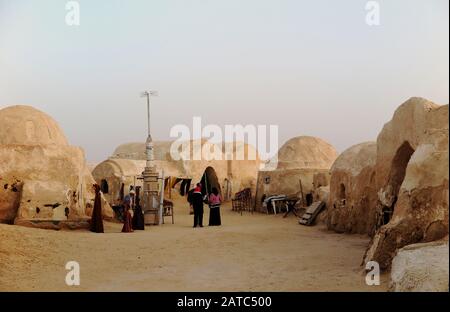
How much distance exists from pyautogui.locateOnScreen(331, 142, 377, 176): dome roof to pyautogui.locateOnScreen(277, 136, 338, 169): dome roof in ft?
47.7

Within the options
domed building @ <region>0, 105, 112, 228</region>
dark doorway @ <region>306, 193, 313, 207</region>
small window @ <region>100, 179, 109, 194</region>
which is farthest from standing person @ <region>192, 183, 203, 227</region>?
small window @ <region>100, 179, 109, 194</region>

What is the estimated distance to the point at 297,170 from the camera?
21141mm

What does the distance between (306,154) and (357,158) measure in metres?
16.4

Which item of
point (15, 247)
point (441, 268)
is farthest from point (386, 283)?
point (15, 247)

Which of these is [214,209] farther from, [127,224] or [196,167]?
[196,167]

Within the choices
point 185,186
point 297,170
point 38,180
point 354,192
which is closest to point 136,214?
point 38,180

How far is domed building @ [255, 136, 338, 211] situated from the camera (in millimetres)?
20766

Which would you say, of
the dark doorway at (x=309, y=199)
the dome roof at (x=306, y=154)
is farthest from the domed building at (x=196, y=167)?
the dark doorway at (x=309, y=199)

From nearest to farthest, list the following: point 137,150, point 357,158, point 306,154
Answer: point 357,158, point 306,154, point 137,150

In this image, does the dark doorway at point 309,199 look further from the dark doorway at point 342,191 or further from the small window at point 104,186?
the small window at point 104,186

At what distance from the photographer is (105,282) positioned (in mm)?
6766
